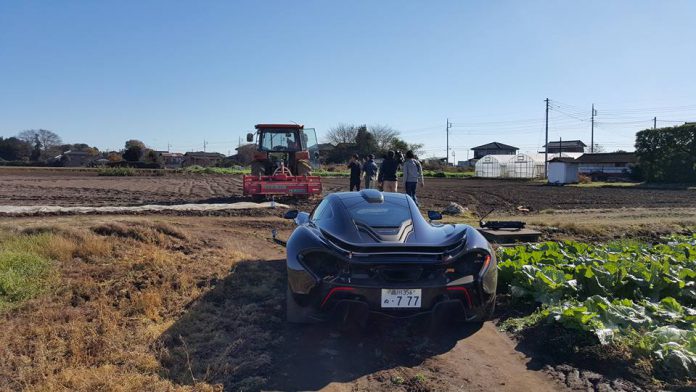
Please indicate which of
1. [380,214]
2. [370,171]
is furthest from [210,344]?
[370,171]

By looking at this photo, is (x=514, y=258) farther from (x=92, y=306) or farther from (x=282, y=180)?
(x=282, y=180)

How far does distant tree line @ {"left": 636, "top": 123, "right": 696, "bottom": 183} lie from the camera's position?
35156 mm

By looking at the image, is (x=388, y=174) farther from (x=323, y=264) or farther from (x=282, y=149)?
(x=323, y=264)

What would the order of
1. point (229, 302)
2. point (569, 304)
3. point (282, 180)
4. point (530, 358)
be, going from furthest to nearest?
point (282, 180) < point (229, 302) < point (569, 304) < point (530, 358)

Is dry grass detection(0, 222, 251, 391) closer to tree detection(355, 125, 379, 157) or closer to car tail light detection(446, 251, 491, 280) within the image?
car tail light detection(446, 251, 491, 280)

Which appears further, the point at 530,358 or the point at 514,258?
the point at 514,258

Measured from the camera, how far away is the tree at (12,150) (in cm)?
9469

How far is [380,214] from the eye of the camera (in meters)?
5.41

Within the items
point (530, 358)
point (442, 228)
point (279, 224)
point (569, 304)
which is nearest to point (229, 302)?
point (442, 228)

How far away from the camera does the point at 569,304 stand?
16.3 feet

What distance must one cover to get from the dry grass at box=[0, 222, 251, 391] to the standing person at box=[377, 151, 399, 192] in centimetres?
630

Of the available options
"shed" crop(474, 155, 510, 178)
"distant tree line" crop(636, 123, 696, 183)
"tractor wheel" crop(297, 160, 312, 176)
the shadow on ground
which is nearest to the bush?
"tractor wheel" crop(297, 160, 312, 176)

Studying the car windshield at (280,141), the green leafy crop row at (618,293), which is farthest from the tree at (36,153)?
the green leafy crop row at (618,293)

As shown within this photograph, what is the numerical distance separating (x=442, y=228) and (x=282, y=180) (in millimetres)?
11962
